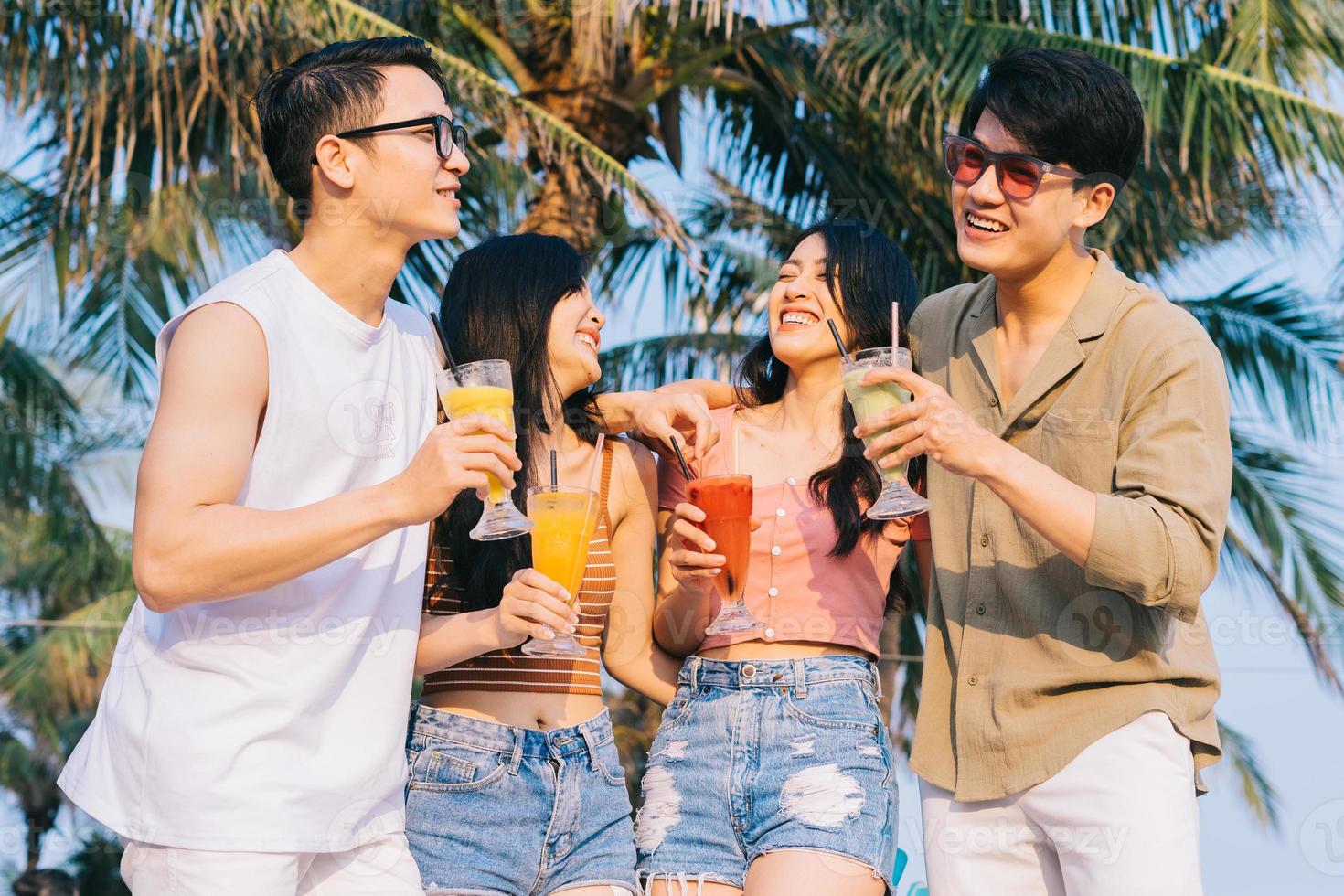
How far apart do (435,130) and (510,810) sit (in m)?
1.56

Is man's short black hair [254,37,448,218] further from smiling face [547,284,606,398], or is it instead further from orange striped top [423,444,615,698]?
orange striped top [423,444,615,698]

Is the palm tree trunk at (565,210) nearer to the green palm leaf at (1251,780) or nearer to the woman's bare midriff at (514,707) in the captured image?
the woman's bare midriff at (514,707)

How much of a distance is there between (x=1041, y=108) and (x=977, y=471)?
0.98 m

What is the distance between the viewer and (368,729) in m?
2.67

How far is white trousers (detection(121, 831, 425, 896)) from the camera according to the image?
2.42m

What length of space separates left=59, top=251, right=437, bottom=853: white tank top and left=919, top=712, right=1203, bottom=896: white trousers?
134 cm

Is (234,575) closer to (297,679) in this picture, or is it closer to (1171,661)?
(297,679)

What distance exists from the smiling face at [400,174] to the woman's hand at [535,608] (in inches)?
31.3

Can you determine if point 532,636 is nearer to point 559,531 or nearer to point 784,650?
point 559,531

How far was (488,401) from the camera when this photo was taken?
9.09 ft

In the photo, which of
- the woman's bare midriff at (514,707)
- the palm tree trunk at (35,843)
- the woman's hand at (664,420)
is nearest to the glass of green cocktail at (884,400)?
the woman's hand at (664,420)

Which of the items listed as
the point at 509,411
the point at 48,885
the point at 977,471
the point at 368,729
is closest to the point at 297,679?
the point at 368,729

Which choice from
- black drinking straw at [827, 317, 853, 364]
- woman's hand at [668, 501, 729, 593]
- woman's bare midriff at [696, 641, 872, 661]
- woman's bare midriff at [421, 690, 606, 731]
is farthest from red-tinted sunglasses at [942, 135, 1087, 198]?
woman's bare midriff at [421, 690, 606, 731]

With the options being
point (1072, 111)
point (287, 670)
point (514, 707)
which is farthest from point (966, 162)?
point (287, 670)
